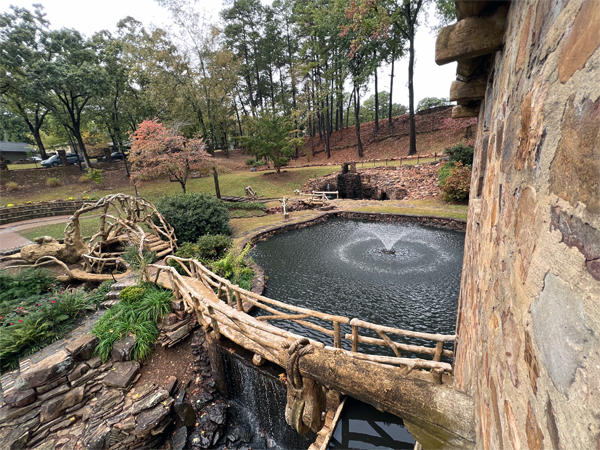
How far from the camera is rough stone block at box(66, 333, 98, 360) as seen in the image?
4.99m

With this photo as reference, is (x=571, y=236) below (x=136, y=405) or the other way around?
the other way around

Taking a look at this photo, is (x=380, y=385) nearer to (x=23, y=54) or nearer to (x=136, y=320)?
(x=136, y=320)

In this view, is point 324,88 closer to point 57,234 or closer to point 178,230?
point 178,230

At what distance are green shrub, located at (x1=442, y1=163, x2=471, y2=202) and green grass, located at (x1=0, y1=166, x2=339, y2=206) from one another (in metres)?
9.84

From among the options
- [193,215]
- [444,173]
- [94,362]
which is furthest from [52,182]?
[444,173]

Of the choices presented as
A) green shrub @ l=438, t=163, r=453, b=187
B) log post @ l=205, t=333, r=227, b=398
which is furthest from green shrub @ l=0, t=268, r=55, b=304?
green shrub @ l=438, t=163, r=453, b=187

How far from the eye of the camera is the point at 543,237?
71 cm

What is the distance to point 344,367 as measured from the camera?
241 centimetres

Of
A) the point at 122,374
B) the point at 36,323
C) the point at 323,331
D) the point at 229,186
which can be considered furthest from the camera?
the point at 229,186

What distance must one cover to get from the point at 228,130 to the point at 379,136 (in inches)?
658

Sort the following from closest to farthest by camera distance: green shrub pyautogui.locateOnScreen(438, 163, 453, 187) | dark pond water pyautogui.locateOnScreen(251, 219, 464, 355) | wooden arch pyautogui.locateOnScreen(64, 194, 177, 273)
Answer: dark pond water pyautogui.locateOnScreen(251, 219, 464, 355), wooden arch pyautogui.locateOnScreen(64, 194, 177, 273), green shrub pyautogui.locateOnScreen(438, 163, 453, 187)

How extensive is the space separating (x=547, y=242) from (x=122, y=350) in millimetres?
6435

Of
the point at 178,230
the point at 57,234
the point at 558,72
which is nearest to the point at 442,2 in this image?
the point at 178,230

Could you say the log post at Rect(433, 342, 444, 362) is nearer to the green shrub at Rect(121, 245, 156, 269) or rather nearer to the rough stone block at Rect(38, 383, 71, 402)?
the rough stone block at Rect(38, 383, 71, 402)
